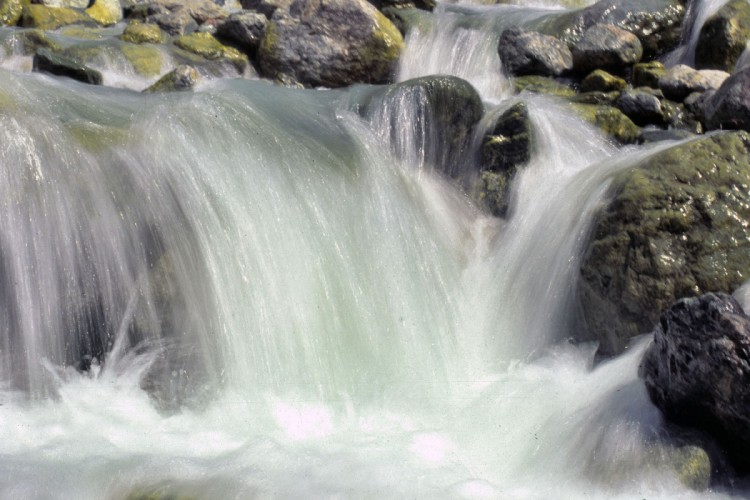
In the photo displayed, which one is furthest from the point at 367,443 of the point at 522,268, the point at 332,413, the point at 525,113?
the point at 525,113

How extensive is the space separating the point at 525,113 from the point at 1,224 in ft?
13.6

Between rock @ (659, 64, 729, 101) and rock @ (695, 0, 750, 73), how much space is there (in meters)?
0.79

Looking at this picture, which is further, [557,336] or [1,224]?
[557,336]

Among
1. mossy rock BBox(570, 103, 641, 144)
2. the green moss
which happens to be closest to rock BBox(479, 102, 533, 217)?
mossy rock BBox(570, 103, 641, 144)

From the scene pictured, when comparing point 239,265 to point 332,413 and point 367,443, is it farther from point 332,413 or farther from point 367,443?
point 367,443

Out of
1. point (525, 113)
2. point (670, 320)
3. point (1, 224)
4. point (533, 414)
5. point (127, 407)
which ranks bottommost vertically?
point (127, 407)

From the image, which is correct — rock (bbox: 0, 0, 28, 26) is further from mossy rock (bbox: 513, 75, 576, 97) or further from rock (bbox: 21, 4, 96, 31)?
mossy rock (bbox: 513, 75, 576, 97)

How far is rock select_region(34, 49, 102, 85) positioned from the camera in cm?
768

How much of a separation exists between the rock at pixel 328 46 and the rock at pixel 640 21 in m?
2.19

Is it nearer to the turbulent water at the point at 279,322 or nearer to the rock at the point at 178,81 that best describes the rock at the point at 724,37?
the turbulent water at the point at 279,322

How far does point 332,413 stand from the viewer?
4.56m

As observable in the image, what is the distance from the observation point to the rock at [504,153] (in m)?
6.40

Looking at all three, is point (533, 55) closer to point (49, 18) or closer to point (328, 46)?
point (328, 46)

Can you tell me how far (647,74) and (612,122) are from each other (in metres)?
1.84
